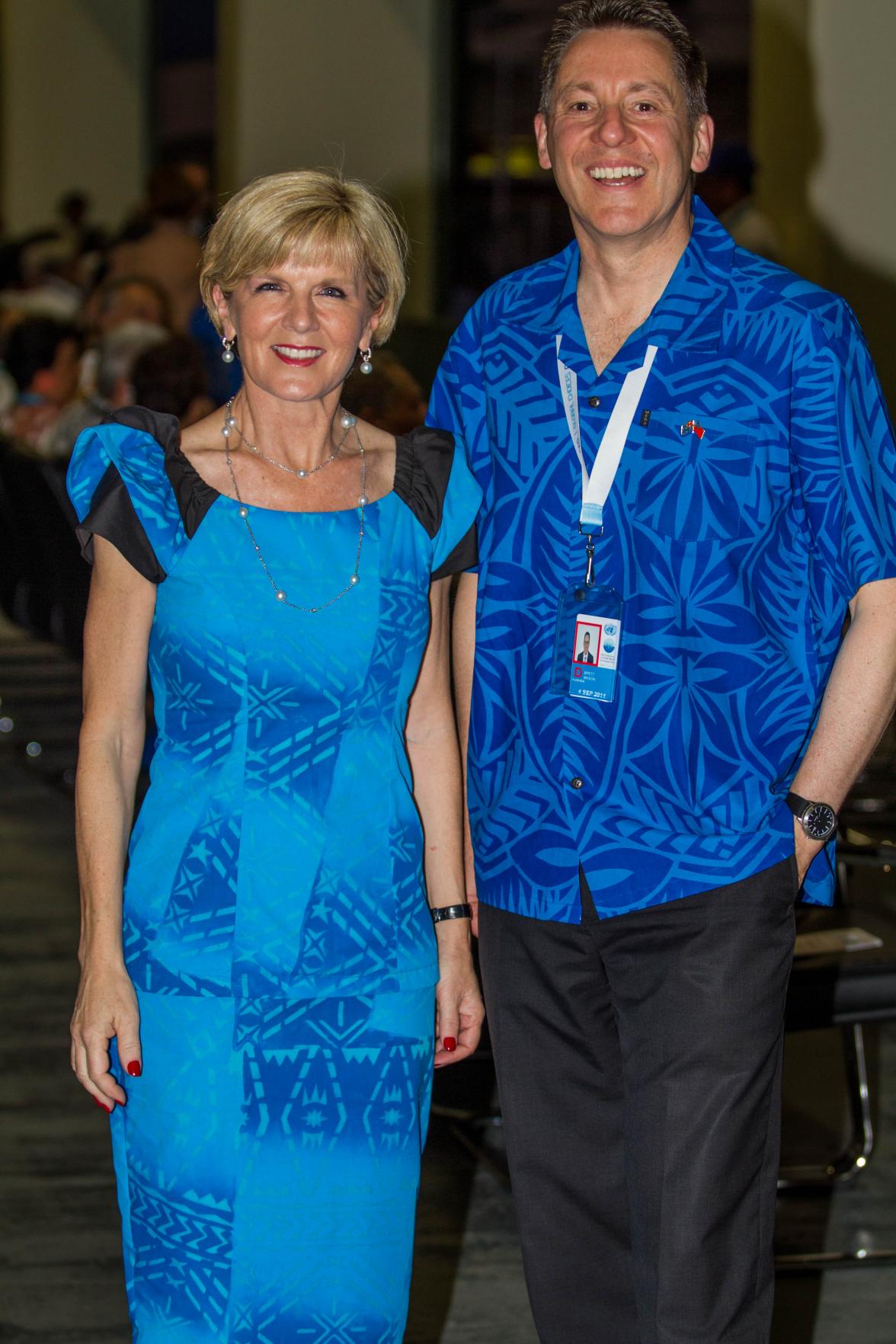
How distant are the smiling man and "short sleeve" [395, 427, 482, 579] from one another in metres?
0.05

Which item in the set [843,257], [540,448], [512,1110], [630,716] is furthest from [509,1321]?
[843,257]

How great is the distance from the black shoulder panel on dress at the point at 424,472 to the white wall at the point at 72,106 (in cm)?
1496

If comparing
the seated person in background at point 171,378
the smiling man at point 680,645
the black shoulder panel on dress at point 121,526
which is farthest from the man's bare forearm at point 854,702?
the seated person in background at point 171,378

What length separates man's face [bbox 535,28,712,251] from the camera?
2.09 meters

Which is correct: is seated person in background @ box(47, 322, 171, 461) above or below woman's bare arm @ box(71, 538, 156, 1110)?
below

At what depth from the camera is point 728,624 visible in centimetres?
207

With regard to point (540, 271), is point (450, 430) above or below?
below

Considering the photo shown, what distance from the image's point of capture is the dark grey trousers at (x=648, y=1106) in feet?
6.84

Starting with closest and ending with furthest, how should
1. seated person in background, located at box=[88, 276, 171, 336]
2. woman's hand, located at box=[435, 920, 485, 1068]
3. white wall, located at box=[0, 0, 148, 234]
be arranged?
woman's hand, located at box=[435, 920, 485, 1068] < seated person in background, located at box=[88, 276, 171, 336] < white wall, located at box=[0, 0, 148, 234]

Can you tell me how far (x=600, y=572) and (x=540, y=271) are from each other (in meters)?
0.46

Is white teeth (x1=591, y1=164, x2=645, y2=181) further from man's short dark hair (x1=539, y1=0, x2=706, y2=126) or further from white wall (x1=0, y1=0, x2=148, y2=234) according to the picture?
white wall (x1=0, y1=0, x2=148, y2=234)

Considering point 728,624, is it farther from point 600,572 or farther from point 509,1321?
point 509,1321

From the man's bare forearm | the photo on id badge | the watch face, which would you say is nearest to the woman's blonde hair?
the photo on id badge

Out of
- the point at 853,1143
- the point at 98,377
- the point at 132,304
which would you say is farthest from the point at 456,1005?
the point at 132,304
